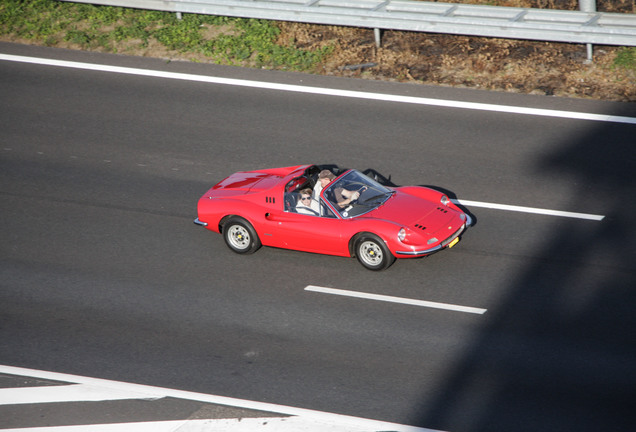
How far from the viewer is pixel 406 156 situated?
1423 centimetres

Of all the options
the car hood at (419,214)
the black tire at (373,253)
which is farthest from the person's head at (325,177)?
the black tire at (373,253)

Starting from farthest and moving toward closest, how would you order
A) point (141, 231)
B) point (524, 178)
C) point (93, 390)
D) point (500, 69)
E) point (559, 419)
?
point (500, 69), point (524, 178), point (141, 231), point (93, 390), point (559, 419)

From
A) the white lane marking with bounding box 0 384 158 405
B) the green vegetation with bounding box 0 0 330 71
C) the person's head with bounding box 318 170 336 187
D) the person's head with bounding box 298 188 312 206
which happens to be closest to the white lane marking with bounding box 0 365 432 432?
the white lane marking with bounding box 0 384 158 405

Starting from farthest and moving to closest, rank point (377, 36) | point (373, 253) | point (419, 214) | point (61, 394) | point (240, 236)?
point (377, 36), point (240, 236), point (419, 214), point (373, 253), point (61, 394)

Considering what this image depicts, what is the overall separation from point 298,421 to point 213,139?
778cm

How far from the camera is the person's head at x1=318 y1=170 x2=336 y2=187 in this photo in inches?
455

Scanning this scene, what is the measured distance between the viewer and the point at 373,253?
36.4 ft

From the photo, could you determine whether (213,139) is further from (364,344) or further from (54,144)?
(364,344)

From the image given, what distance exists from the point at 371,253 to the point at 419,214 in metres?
0.91

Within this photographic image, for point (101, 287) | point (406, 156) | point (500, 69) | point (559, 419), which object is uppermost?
point (500, 69)

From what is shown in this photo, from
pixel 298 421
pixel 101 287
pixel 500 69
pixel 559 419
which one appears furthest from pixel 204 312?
pixel 500 69

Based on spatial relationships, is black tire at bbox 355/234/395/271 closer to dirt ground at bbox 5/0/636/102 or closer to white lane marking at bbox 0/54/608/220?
white lane marking at bbox 0/54/608/220

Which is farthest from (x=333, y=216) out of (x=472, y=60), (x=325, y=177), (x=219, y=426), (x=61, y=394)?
(x=472, y=60)

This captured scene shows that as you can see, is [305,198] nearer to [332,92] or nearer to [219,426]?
[219,426]
